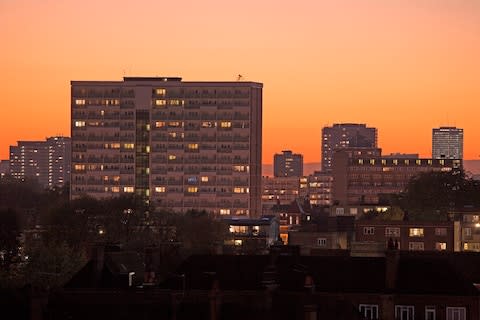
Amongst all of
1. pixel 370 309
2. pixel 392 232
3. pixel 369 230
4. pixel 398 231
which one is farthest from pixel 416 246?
pixel 370 309

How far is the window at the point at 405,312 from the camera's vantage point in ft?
334

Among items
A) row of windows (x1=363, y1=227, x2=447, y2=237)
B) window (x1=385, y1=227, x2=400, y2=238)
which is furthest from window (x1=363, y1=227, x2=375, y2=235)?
window (x1=385, y1=227, x2=400, y2=238)

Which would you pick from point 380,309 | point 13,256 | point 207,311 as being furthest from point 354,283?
point 13,256

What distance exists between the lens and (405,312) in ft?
334

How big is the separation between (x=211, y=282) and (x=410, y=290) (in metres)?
12.3

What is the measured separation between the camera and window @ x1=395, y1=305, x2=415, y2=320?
101688mm

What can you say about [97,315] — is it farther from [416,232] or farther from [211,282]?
[416,232]

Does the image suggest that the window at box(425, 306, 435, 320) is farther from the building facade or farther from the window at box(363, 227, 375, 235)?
the window at box(363, 227, 375, 235)

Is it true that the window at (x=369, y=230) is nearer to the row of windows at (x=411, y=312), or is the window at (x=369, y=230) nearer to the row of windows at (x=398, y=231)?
the row of windows at (x=398, y=231)

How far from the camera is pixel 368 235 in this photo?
19738 cm

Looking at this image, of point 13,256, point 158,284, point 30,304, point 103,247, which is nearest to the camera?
point 30,304

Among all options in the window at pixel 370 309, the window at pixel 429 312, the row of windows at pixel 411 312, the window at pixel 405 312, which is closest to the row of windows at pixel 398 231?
the window at pixel 429 312

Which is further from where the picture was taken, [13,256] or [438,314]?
[13,256]

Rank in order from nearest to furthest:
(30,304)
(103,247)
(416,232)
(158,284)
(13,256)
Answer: (30,304) → (158,284) → (103,247) → (13,256) → (416,232)
